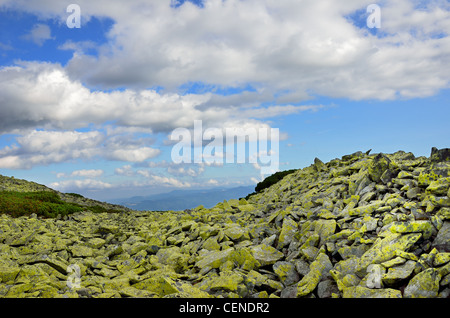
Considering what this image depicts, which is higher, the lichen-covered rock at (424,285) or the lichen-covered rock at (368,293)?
the lichen-covered rock at (424,285)

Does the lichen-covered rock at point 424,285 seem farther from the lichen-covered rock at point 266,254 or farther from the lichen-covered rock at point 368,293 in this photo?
the lichen-covered rock at point 266,254

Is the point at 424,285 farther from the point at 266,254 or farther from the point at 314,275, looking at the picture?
the point at 266,254

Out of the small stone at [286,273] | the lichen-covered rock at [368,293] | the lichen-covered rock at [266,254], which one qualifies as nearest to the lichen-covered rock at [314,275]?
the small stone at [286,273]

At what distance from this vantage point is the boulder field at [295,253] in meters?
9.16

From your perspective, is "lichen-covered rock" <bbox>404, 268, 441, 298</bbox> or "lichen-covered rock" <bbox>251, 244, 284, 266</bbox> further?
"lichen-covered rock" <bbox>251, 244, 284, 266</bbox>

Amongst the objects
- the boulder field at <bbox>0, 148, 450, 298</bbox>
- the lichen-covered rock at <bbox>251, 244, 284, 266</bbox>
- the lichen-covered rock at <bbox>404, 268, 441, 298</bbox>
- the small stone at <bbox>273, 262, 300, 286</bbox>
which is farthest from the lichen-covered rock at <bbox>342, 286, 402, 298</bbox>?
the lichen-covered rock at <bbox>251, 244, 284, 266</bbox>

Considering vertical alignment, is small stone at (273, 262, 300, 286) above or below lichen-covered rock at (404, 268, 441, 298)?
below

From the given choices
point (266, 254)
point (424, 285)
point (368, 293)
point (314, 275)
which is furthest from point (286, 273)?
point (424, 285)

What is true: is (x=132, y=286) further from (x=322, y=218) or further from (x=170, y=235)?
(x=322, y=218)

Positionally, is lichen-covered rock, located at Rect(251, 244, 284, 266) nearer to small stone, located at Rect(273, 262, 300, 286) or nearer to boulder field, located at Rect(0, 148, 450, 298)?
boulder field, located at Rect(0, 148, 450, 298)

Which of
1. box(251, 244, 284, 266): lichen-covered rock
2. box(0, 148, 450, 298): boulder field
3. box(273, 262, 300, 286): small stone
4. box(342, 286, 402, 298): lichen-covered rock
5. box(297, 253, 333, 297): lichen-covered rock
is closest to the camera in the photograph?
box(342, 286, 402, 298): lichen-covered rock

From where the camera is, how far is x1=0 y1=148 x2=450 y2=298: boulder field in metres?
9.16

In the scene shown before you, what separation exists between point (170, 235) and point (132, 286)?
6655 mm
